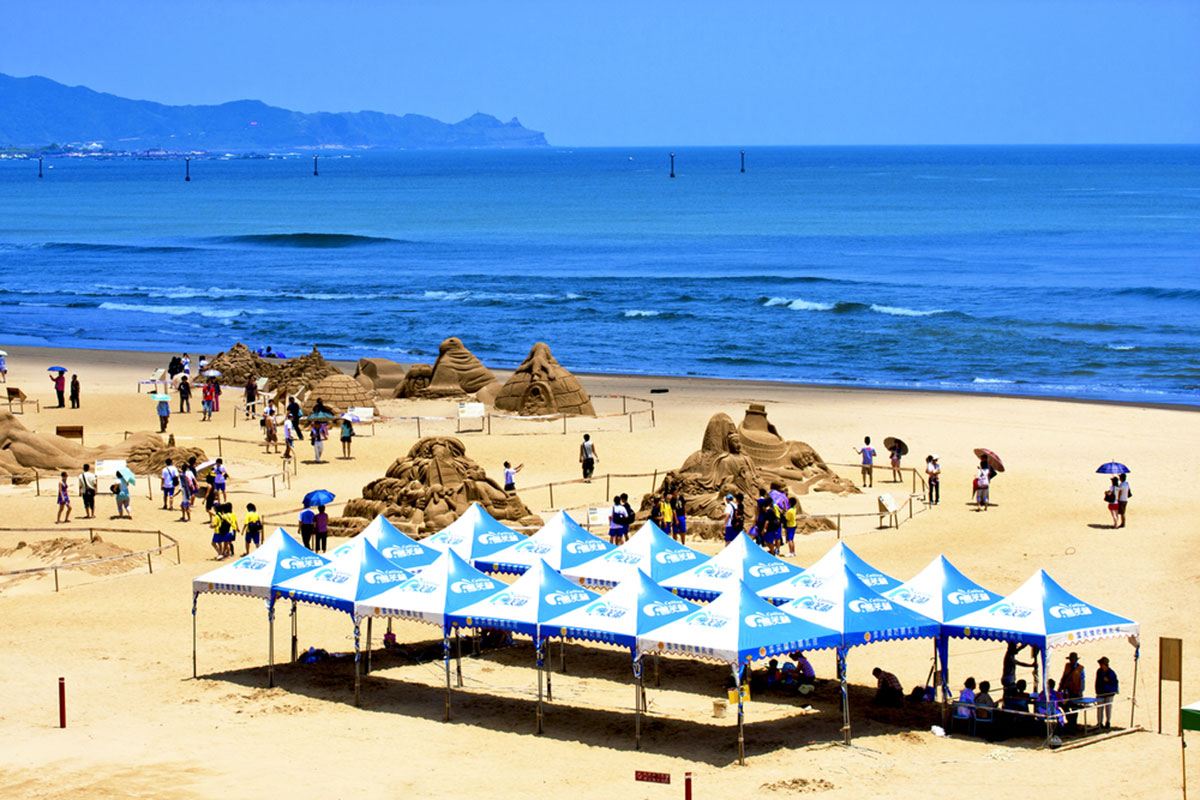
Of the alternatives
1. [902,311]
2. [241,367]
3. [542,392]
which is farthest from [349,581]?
[902,311]

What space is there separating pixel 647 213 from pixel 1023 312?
Answer: 83.9 metres

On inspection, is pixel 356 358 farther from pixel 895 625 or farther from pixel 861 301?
pixel 895 625

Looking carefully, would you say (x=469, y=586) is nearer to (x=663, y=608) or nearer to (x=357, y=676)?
(x=357, y=676)

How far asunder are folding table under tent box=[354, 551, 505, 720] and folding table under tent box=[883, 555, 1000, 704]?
4.87 meters

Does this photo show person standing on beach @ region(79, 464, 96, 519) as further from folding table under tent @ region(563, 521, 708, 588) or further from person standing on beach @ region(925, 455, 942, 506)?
person standing on beach @ region(925, 455, 942, 506)

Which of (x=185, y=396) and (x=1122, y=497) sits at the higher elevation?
(x=185, y=396)

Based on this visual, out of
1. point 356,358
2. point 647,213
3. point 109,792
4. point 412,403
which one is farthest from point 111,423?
point 647,213

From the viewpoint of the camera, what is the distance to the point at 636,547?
23.6m

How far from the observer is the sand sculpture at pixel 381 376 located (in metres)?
47.1

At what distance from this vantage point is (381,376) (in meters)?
47.8

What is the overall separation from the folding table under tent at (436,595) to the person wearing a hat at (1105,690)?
6.98 m

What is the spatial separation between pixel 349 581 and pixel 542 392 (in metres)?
21.0

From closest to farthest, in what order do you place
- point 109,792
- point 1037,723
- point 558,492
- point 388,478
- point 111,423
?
point 109,792 < point 1037,723 < point 388,478 < point 558,492 < point 111,423

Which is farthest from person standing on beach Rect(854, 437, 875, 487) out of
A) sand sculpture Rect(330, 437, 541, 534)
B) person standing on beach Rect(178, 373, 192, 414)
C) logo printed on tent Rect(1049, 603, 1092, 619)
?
person standing on beach Rect(178, 373, 192, 414)
